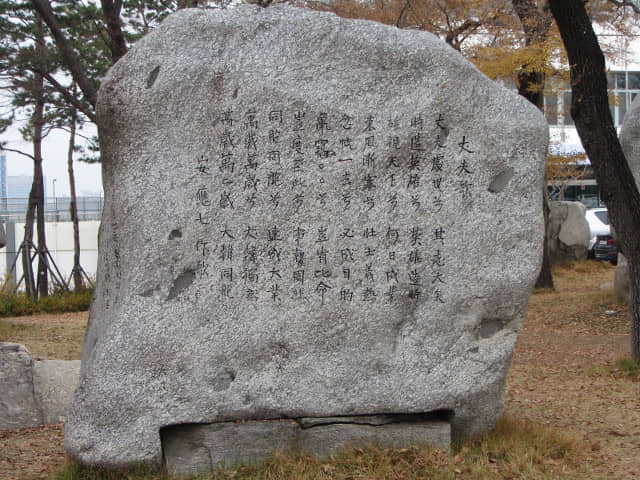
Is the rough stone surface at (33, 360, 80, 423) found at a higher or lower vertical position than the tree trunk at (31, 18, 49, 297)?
lower

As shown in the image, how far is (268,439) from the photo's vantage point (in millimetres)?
3850

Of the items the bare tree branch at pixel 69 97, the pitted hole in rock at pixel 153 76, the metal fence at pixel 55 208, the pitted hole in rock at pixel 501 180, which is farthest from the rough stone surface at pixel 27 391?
the metal fence at pixel 55 208

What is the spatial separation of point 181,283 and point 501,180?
6.52ft

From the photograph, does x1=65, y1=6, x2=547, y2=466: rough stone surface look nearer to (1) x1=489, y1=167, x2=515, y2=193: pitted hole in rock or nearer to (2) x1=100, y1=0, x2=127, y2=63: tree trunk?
(1) x1=489, y1=167, x2=515, y2=193: pitted hole in rock

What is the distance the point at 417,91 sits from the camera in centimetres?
400

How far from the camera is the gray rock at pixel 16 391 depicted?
5.31 meters

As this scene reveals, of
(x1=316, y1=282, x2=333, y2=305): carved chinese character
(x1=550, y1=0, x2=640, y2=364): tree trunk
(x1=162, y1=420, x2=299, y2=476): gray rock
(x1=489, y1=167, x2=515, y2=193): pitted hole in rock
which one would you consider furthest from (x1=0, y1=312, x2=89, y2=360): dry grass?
(x1=550, y1=0, x2=640, y2=364): tree trunk

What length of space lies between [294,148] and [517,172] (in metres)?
1.34

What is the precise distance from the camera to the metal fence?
19.6m

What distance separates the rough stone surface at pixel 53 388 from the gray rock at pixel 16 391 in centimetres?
5

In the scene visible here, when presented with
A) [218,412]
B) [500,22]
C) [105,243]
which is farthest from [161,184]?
[500,22]

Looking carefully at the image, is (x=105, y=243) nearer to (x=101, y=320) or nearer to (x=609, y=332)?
(x=101, y=320)

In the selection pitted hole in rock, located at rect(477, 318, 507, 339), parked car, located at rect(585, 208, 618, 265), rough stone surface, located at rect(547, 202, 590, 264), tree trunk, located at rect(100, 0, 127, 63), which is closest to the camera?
pitted hole in rock, located at rect(477, 318, 507, 339)

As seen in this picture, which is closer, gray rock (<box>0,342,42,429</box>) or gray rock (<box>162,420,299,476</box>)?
gray rock (<box>162,420,299,476</box>)
